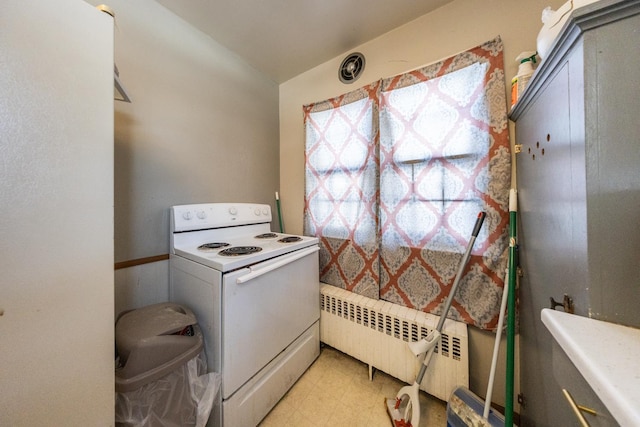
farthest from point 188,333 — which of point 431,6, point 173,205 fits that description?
point 431,6

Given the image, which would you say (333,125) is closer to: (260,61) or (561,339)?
(260,61)

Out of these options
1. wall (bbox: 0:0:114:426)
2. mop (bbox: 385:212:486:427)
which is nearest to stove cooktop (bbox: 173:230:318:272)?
wall (bbox: 0:0:114:426)

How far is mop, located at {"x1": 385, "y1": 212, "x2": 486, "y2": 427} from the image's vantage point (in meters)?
1.12

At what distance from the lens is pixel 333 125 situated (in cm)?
171

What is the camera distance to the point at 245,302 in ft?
3.50

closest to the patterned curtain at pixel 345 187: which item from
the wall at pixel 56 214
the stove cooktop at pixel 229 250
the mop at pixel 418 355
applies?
the stove cooktop at pixel 229 250

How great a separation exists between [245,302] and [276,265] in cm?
25

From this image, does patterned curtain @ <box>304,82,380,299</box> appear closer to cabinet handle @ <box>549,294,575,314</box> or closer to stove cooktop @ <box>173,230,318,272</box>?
stove cooktop @ <box>173,230,318,272</box>

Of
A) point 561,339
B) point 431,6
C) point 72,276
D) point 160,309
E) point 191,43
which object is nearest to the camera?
point 561,339

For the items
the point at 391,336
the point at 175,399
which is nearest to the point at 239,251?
the point at 175,399

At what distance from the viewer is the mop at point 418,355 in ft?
3.67

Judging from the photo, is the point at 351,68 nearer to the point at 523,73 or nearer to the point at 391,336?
the point at 523,73

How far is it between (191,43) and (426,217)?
2.05 metres

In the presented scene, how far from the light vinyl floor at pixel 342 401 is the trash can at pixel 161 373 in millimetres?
497
